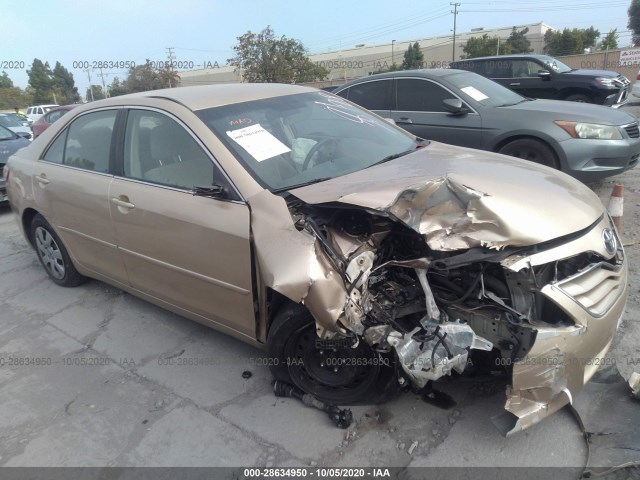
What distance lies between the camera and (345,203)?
2.24m

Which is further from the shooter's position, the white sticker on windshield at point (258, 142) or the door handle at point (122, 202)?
the door handle at point (122, 202)

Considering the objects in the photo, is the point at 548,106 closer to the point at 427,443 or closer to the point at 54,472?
the point at 427,443

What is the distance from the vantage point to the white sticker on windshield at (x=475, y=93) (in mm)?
5763

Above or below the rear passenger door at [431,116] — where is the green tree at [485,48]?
above

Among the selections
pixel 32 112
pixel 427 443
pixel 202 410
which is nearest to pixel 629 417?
pixel 427 443

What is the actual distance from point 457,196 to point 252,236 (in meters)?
1.02

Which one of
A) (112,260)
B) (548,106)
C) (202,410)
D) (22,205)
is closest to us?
(202,410)

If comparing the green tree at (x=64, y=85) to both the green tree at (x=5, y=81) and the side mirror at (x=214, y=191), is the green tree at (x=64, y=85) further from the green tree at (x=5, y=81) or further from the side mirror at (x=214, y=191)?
the side mirror at (x=214, y=191)

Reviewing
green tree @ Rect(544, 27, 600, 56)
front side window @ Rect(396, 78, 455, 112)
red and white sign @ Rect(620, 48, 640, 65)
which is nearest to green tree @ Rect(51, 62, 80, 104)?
green tree @ Rect(544, 27, 600, 56)

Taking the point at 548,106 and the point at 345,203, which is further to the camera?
the point at 548,106

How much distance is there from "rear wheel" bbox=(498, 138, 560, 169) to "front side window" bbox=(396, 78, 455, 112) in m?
0.96

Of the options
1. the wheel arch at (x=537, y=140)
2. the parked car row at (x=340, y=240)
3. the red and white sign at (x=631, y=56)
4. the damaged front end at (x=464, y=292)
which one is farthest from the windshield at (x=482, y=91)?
the red and white sign at (x=631, y=56)

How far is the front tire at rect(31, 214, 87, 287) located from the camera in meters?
4.06

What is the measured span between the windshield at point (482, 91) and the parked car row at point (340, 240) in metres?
2.64
